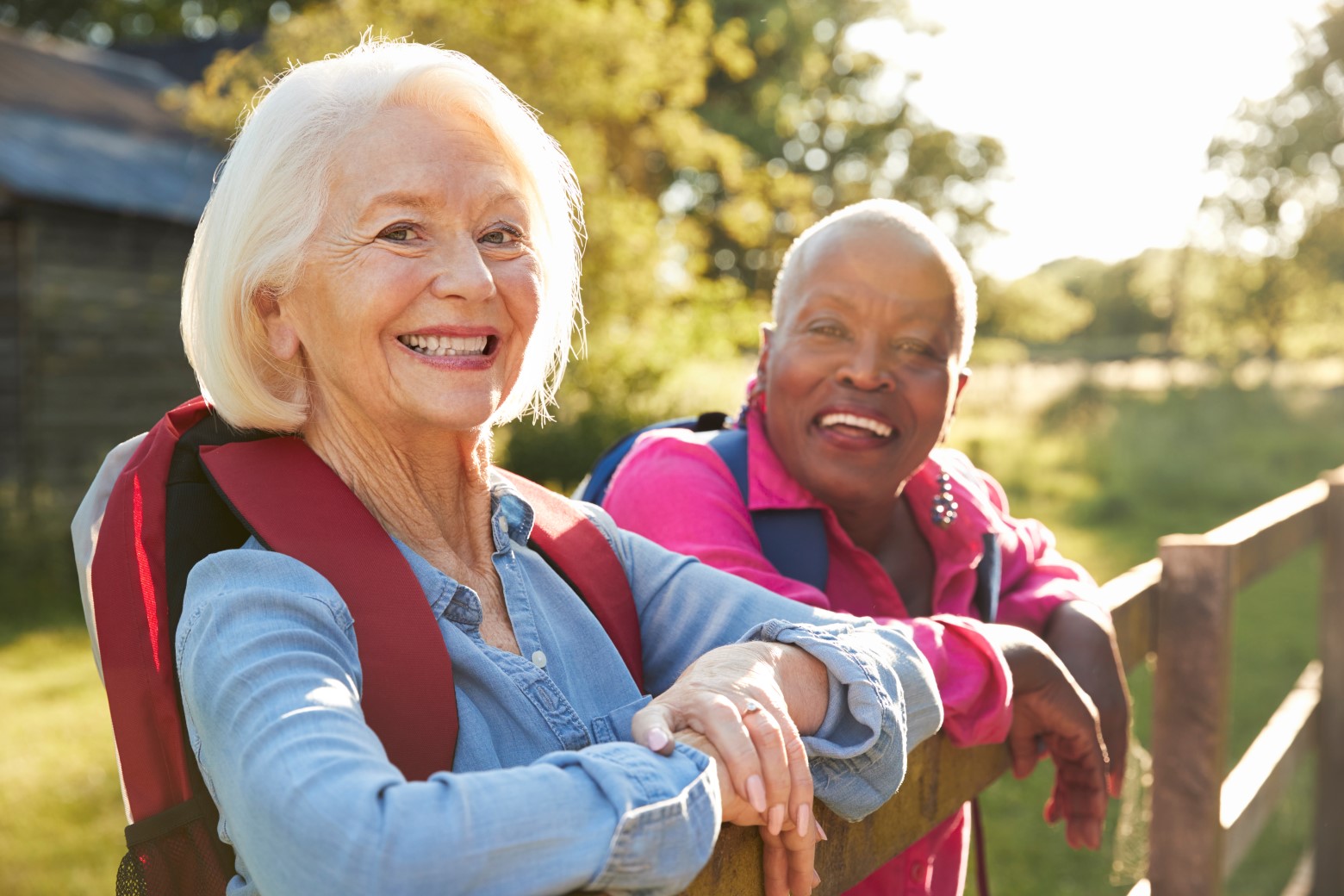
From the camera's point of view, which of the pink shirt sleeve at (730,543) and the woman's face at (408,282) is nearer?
the woman's face at (408,282)

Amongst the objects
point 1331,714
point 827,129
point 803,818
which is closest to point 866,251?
point 803,818

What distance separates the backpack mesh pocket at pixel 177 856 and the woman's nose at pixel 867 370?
1221 millimetres

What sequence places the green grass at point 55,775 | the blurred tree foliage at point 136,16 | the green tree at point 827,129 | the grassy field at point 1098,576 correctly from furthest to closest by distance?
the blurred tree foliage at point 136,16
the green tree at point 827,129
the grassy field at point 1098,576
the green grass at point 55,775

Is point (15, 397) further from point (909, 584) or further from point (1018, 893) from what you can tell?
point (909, 584)

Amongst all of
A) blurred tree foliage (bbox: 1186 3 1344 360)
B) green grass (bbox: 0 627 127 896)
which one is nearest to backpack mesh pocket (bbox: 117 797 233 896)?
green grass (bbox: 0 627 127 896)

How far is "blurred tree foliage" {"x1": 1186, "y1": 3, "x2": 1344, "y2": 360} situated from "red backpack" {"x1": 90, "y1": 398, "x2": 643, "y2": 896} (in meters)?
30.6

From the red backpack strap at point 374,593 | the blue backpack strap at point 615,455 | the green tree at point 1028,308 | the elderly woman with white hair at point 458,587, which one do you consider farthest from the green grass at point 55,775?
the green tree at point 1028,308

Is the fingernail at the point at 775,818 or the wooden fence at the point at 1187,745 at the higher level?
the fingernail at the point at 775,818

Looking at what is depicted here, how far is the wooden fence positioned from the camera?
1.41 m

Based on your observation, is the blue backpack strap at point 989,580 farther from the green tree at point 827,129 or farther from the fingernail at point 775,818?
the green tree at point 827,129

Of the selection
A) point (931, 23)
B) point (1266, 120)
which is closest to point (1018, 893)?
point (931, 23)

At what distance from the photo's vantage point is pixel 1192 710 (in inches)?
103

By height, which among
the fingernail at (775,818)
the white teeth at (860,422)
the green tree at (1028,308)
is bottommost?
the green tree at (1028,308)

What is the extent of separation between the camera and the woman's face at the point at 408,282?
4.51 ft
